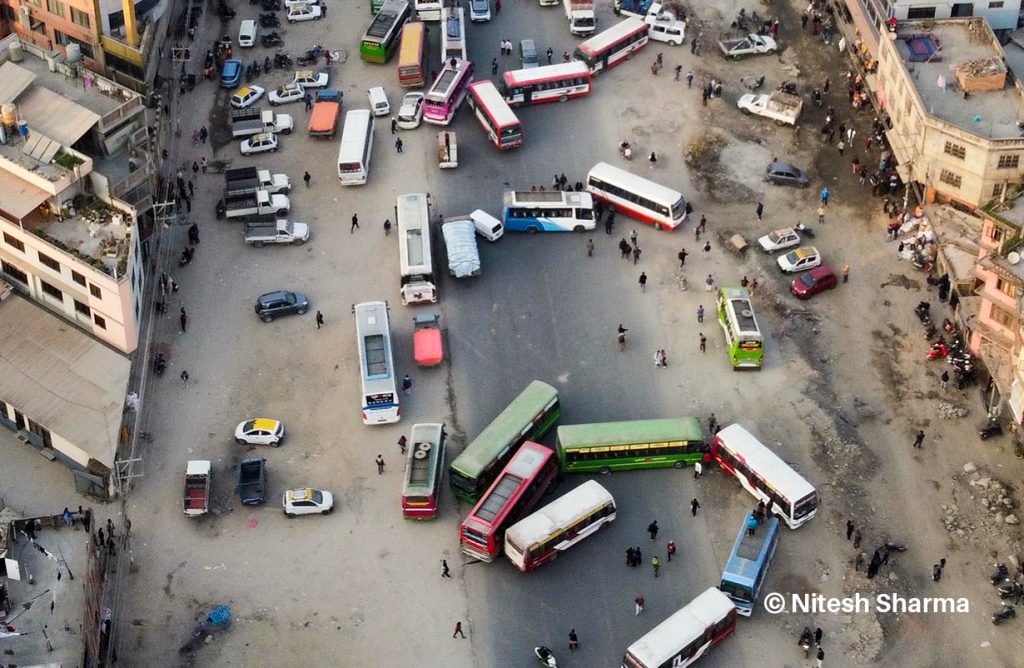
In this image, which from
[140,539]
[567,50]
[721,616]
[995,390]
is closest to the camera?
[721,616]

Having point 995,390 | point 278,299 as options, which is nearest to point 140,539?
point 278,299

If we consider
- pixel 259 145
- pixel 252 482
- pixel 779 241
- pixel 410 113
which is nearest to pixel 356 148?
pixel 410 113

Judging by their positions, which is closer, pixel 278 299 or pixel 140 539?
pixel 140 539

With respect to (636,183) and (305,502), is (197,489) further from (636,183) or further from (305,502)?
(636,183)

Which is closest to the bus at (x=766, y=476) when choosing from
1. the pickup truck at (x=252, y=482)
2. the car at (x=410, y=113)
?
the pickup truck at (x=252, y=482)

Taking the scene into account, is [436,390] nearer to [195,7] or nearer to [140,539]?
[140,539]

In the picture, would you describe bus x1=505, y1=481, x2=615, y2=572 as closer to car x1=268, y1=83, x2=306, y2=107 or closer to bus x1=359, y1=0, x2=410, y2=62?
car x1=268, y1=83, x2=306, y2=107
